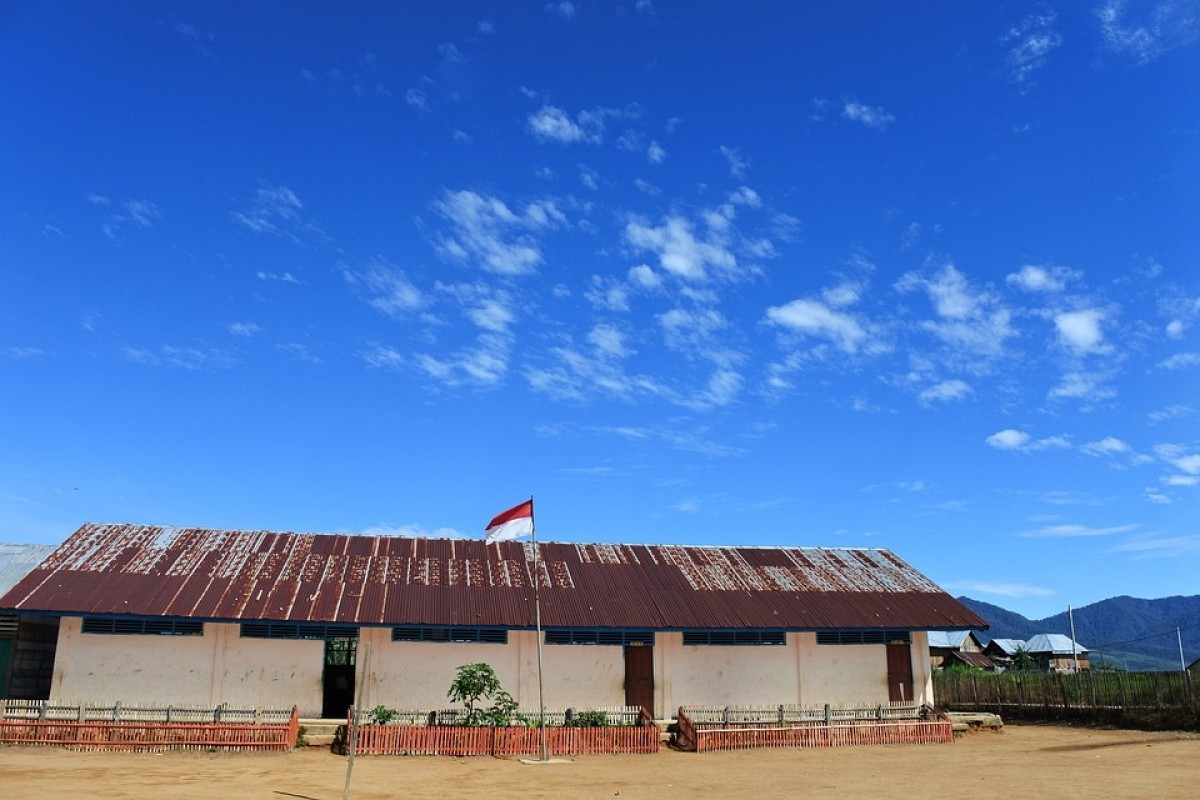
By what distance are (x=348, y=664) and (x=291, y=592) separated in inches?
142

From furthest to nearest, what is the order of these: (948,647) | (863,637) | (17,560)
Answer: (948,647) < (17,560) < (863,637)

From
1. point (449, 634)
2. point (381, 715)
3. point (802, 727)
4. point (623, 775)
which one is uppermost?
point (449, 634)

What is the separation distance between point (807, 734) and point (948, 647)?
60186 millimetres

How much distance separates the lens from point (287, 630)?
28.7 metres

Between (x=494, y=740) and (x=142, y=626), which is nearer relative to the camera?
(x=494, y=740)

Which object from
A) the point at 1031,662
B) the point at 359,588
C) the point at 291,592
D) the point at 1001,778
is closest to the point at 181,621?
the point at 291,592

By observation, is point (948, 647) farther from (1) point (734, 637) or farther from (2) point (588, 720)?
(2) point (588, 720)

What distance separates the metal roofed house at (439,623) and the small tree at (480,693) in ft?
6.98

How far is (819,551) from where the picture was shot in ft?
129

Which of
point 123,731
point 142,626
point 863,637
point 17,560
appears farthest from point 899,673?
point 17,560

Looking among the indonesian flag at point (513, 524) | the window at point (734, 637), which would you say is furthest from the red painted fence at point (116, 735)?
the window at point (734, 637)

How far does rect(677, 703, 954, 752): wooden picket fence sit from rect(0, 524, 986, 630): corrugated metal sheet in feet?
10.3

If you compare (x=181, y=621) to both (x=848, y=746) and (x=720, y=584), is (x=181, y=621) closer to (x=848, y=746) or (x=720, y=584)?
(x=720, y=584)

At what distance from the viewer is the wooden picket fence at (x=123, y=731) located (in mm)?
23312
